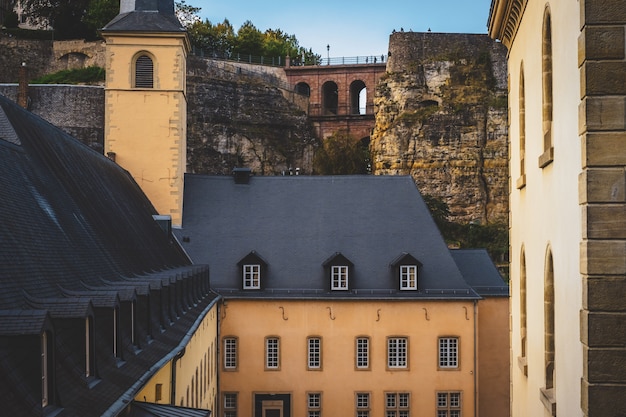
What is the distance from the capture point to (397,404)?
1200 inches

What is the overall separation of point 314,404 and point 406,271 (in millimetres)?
5780

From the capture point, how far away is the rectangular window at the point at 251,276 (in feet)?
101

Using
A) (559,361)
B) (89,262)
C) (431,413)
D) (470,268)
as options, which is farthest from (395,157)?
(559,361)

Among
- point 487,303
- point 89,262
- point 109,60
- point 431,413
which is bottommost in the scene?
point 431,413

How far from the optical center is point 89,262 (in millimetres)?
14188

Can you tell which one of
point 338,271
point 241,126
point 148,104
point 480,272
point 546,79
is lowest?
point 480,272

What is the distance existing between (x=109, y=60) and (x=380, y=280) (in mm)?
13173

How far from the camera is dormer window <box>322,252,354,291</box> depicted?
30.7 meters

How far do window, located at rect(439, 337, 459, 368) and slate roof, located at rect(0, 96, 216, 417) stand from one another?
11.3m

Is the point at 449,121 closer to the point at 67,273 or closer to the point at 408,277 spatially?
the point at 408,277

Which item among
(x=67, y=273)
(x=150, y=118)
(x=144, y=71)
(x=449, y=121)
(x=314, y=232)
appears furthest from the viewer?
(x=449, y=121)

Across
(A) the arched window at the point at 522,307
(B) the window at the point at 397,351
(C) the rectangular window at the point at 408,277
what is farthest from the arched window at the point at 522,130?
(B) the window at the point at 397,351

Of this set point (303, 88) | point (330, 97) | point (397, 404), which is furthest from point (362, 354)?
point (330, 97)

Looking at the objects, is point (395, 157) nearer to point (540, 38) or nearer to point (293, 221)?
point (293, 221)
